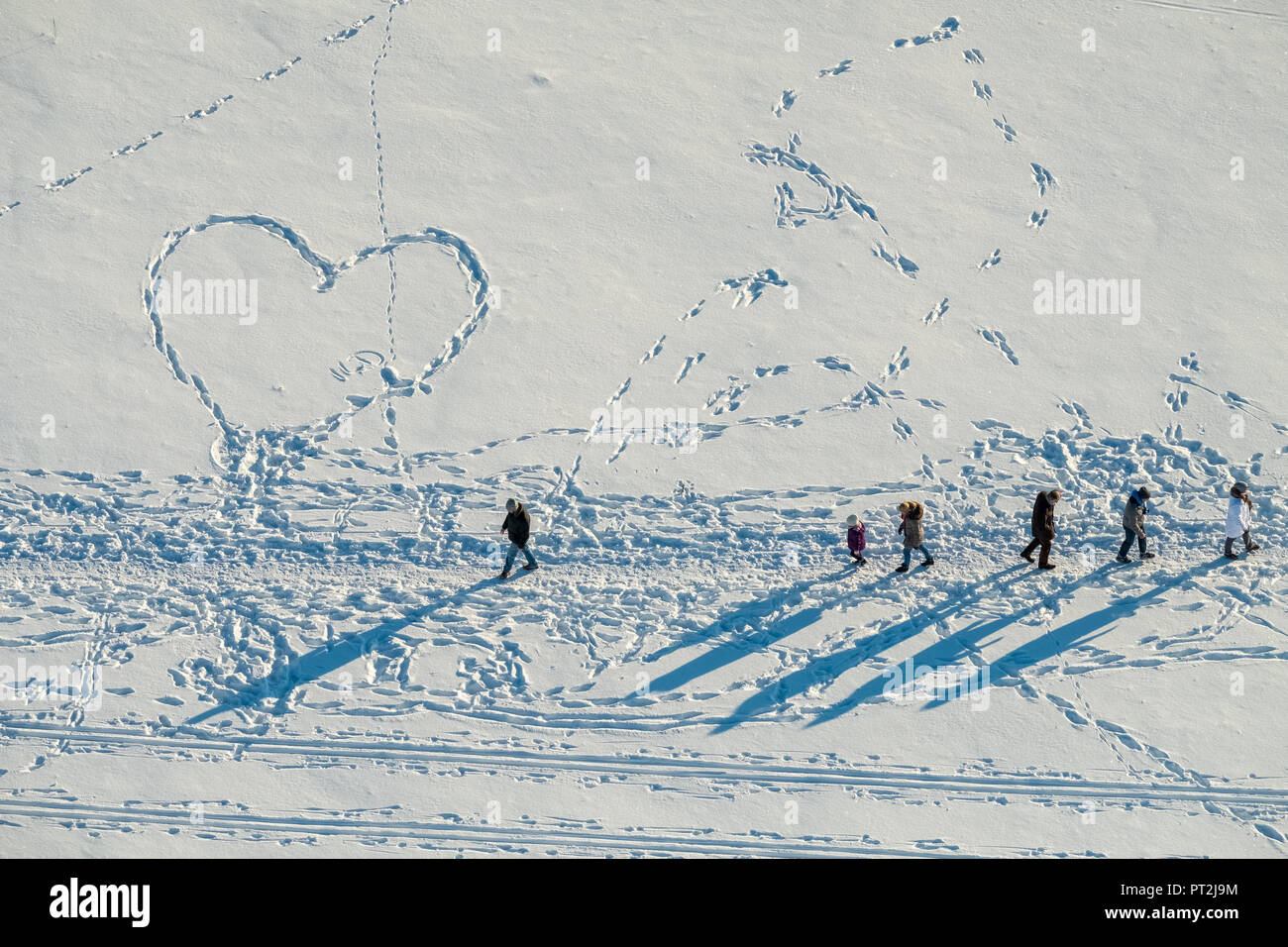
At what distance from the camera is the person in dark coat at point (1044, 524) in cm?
1116

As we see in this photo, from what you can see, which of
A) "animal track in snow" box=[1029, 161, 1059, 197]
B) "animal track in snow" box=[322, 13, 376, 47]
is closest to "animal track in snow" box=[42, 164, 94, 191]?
"animal track in snow" box=[322, 13, 376, 47]

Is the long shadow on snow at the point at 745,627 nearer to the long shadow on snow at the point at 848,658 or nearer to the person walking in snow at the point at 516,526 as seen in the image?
the long shadow on snow at the point at 848,658

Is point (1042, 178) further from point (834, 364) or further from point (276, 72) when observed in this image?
point (276, 72)

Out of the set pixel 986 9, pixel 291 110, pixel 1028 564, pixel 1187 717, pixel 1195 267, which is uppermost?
pixel 986 9

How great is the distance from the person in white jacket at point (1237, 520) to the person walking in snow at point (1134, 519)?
79 centimetres

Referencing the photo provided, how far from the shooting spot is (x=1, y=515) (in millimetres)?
11750

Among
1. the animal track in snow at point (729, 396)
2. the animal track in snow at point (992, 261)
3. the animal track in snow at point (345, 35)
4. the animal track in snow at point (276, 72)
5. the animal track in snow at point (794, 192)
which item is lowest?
the animal track in snow at point (729, 396)

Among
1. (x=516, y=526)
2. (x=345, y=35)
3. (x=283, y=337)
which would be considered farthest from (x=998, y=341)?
(x=345, y=35)

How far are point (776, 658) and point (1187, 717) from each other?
384 cm

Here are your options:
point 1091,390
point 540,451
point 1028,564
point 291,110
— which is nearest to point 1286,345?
point 1091,390

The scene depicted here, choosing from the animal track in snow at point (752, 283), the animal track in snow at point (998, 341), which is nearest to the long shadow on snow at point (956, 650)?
the animal track in snow at point (998, 341)

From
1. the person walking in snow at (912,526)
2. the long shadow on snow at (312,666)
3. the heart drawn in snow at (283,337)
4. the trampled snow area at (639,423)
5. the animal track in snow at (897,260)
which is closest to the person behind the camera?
the trampled snow area at (639,423)

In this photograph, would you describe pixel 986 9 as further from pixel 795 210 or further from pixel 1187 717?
pixel 1187 717

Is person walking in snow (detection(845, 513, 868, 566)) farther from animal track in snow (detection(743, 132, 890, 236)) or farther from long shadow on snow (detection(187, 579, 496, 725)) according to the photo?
animal track in snow (detection(743, 132, 890, 236))
